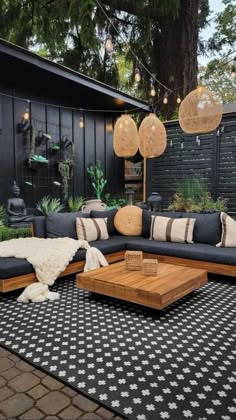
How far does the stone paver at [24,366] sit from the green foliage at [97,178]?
5.78m

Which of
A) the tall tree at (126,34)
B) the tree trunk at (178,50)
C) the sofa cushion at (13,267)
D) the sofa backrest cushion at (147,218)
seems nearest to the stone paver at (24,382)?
the sofa cushion at (13,267)

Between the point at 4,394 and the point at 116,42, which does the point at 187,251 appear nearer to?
the point at 4,394

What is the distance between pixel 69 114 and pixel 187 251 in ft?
15.4

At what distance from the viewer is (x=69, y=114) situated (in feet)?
22.9

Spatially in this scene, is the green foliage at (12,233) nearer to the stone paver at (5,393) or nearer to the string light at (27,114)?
the string light at (27,114)

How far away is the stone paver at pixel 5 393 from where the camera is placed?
1.62 m

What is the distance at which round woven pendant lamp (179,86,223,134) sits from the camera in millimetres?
3873

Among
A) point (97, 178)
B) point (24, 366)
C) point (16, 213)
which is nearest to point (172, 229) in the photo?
point (16, 213)

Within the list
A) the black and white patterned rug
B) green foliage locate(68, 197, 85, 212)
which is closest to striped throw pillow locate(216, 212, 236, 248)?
the black and white patterned rug

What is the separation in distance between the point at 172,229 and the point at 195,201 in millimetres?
1254

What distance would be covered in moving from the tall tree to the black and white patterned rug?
212 inches

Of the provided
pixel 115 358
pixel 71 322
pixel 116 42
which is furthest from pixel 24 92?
pixel 115 358

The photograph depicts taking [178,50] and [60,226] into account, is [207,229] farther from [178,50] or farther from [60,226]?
[178,50]

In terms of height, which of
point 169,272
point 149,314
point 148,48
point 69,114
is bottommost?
point 149,314
